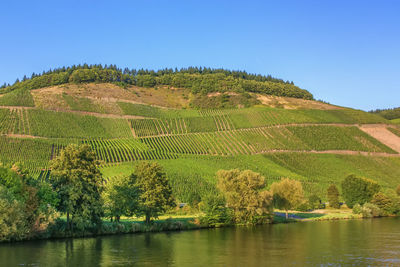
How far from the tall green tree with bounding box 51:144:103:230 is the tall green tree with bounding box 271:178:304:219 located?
135 feet

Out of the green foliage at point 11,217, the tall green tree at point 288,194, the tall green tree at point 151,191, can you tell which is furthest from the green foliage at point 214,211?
the green foliage at point 11,217

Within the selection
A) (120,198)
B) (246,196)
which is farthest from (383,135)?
(120,198)

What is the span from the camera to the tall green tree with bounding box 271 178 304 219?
85.1 meters

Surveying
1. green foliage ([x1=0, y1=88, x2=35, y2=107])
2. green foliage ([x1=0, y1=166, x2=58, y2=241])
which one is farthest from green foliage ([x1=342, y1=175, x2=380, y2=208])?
green foliage ([x1=0, y1=88, x2=35, y2=107])

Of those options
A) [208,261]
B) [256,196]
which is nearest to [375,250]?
[208,261]

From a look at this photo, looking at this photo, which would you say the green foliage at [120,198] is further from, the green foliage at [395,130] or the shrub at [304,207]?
the green foliage at [395,130]

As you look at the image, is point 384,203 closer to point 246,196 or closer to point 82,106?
point 246,196

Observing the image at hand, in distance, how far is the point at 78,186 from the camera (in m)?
57.2

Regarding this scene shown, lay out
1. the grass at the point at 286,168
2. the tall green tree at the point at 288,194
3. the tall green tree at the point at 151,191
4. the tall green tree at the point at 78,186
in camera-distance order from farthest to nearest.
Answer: the grass at the point at 286,168, the tall green tree at the point at 288,194, the tall green tree at the point at 151,191, the tall green tree at the point at 78,186

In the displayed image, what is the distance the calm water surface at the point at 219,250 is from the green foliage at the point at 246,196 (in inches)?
366

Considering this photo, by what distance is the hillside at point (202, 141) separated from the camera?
124m

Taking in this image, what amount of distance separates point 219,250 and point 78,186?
2266 cm

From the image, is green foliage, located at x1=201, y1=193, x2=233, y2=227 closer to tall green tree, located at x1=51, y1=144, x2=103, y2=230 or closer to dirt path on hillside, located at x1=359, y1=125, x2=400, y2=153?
tall green tree, located at x1=51, y1=144, x2=103, y2=230

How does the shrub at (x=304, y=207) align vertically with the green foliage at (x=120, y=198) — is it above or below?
below
